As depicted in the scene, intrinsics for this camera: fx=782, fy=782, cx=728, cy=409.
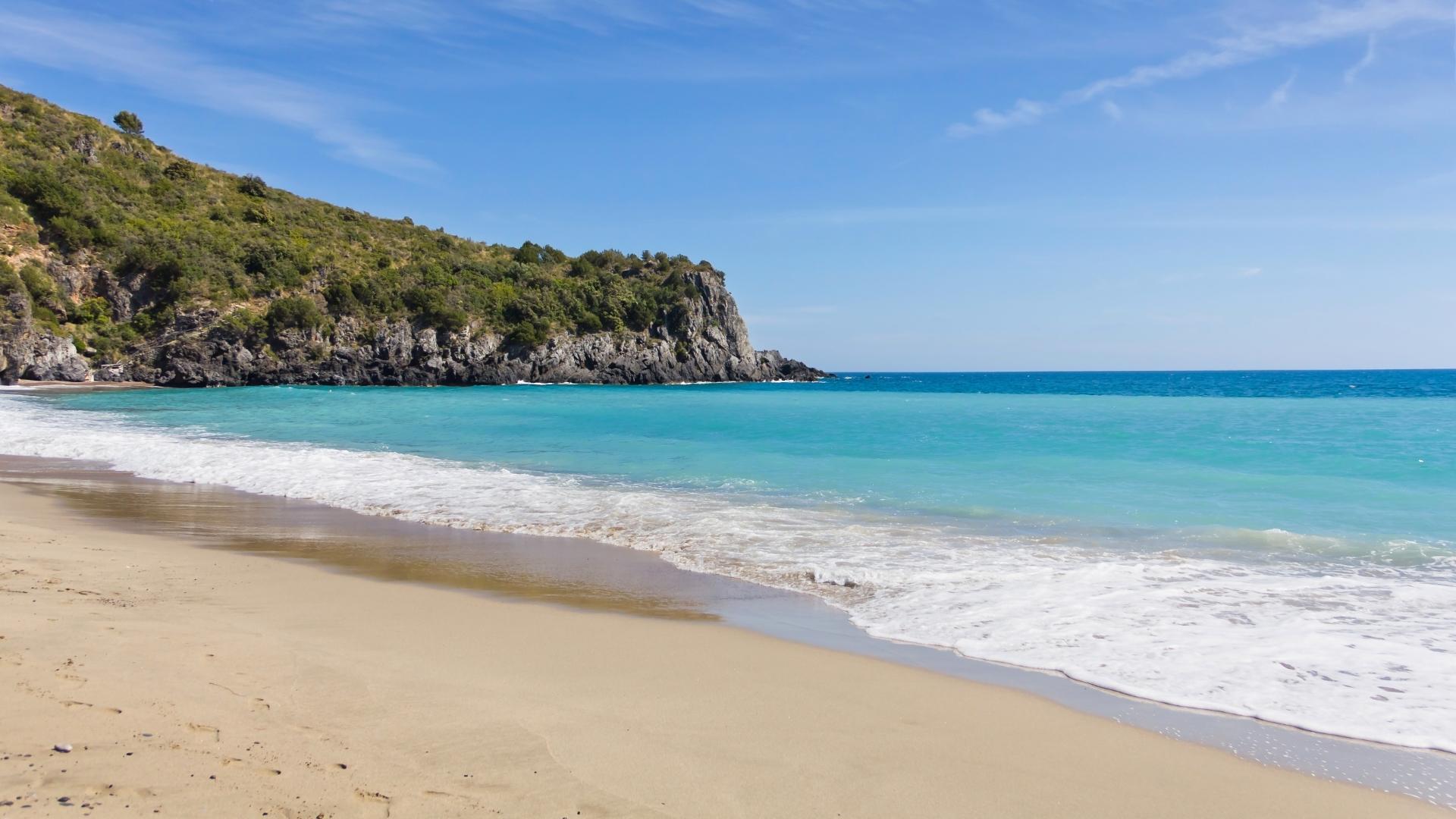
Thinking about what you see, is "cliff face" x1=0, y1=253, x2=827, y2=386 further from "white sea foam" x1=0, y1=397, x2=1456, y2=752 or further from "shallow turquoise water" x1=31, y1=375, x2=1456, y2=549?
"white sea foam" x1=0, y1=397, x2=1456, y2=752

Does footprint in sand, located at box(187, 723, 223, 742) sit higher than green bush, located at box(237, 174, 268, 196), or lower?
lower

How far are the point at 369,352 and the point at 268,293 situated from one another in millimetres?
8308

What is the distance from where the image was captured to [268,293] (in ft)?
198

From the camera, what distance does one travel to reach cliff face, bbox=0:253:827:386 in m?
46.9

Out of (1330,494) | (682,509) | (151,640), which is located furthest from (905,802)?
(1330,494)

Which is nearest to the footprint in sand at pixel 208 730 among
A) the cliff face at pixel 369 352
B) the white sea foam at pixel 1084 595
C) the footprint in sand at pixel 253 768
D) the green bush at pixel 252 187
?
the footprint in sand at pixel 253 768

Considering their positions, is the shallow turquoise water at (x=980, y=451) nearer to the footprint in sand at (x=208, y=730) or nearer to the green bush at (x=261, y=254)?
the footprint in sand at (x=208, y=730)

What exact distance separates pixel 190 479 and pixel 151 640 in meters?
11.0

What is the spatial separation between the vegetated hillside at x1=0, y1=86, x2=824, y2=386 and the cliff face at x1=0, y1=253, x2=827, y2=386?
130 mm

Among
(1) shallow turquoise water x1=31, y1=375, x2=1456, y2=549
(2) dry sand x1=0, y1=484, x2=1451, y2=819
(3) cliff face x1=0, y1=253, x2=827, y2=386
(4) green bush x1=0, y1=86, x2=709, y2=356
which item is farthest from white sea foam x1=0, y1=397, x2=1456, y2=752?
(4) green bush x1=0, y1=86, x2=709, y2=356

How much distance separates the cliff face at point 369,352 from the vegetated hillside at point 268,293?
5.1 inches

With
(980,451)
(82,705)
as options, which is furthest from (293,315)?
(82,705)

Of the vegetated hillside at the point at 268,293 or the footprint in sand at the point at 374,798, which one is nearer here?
the footprint in sand at the point at 374,798

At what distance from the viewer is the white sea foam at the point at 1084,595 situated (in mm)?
4508
